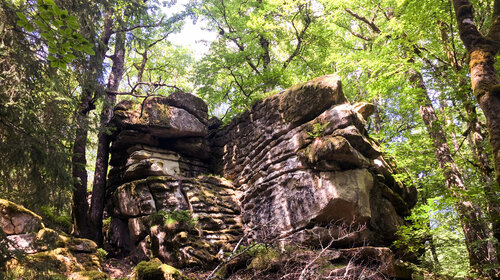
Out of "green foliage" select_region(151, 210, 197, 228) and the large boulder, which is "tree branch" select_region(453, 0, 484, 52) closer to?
the large boulder

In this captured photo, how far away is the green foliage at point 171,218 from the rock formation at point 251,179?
34 mm

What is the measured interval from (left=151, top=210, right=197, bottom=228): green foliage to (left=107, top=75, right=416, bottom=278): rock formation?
0.11 feet

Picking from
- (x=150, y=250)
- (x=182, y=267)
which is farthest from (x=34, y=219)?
(x=182, y=267)

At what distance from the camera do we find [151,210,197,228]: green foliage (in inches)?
331

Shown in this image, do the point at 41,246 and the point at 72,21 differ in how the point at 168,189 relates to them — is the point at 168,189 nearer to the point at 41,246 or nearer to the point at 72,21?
the point at 41,246

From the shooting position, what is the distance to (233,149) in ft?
38.4

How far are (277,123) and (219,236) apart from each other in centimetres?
429

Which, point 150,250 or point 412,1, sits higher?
point 412,1

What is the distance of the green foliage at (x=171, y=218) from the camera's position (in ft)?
27.6

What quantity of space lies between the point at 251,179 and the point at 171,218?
313 cm

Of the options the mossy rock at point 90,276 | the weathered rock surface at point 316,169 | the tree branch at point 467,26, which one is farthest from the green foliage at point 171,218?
the tree branch at point 467,26

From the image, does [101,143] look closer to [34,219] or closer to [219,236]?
[34,219]

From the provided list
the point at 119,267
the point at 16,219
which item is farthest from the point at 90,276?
the point at 119,267

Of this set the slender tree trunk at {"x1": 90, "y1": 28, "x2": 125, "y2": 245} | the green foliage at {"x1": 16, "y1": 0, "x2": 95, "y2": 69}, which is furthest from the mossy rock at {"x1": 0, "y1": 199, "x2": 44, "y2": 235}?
the green foliage at {"x1": 16, "y1": 0, "x2": 95, "y2": 69}
